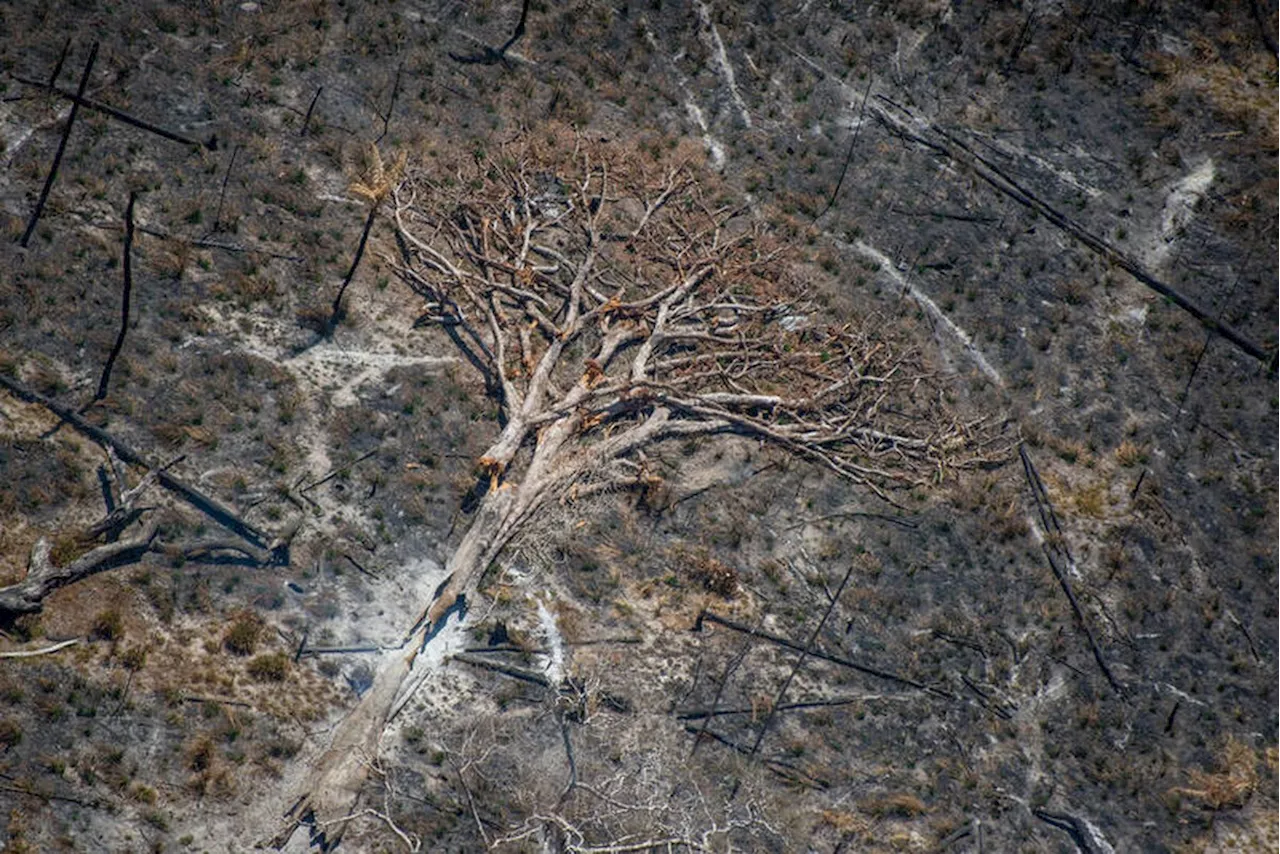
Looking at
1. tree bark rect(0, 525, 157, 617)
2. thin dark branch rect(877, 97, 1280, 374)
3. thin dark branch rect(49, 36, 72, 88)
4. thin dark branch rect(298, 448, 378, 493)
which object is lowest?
tree bark rect(0, 525, 157, 617)

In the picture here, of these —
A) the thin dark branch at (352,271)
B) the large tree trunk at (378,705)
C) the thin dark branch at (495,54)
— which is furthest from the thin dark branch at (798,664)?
the thin dark branch at (495,54)

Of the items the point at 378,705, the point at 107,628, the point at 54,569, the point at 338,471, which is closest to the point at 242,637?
the point at 107,628

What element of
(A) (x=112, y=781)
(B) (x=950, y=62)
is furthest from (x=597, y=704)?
(B) (x=950, y=62)

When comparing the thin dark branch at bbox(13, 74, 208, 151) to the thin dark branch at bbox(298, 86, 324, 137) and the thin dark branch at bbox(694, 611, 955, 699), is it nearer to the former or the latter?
the thin dark branch at bbox(298, 86, 324, 137)

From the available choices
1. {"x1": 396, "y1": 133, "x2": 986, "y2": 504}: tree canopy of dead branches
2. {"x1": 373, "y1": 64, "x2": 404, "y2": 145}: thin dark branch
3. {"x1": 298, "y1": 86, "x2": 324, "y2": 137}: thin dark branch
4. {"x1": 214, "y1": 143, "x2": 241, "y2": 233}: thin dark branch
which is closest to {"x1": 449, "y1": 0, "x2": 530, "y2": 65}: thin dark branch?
{"x1": 373, "y1": 64, "x2": 404, "y2": 145}: thin dark branch

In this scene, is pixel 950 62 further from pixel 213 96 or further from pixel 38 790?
pixel 38 790

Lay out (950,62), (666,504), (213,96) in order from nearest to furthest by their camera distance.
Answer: (666,504) < (213,96) < (950,62)
